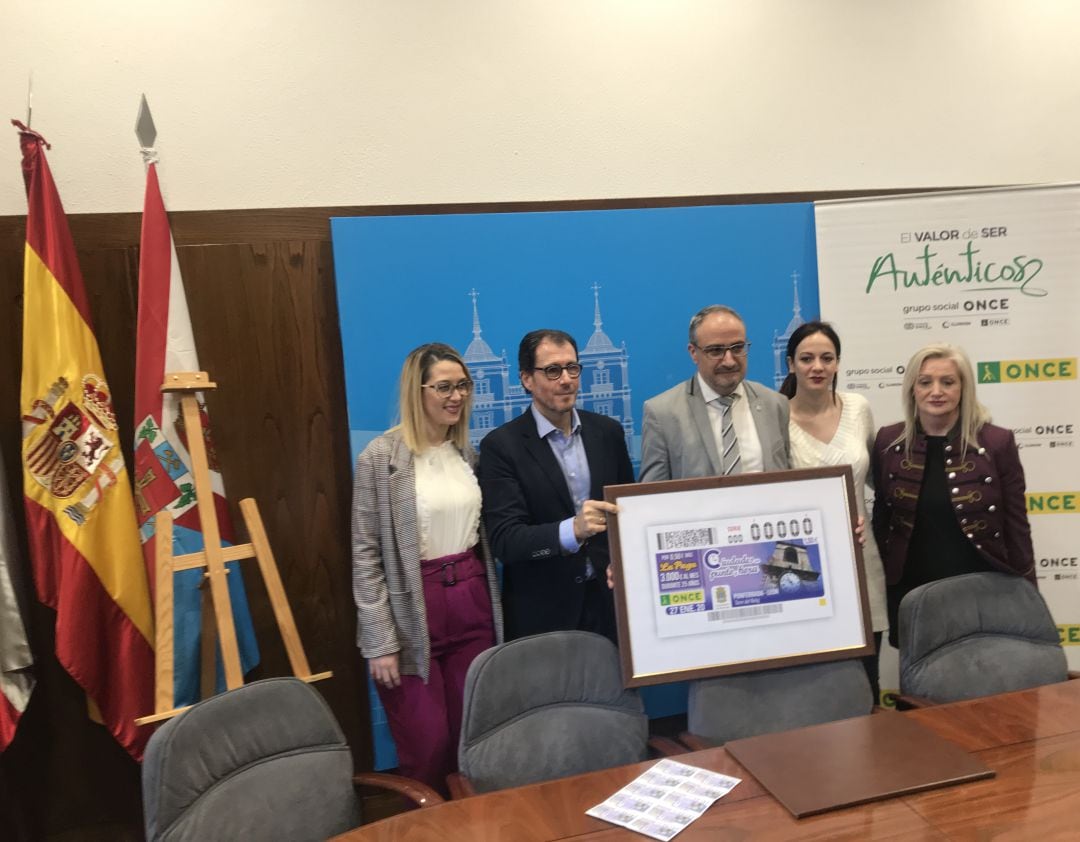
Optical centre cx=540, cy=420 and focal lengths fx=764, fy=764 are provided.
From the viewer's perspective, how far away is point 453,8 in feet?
10.6

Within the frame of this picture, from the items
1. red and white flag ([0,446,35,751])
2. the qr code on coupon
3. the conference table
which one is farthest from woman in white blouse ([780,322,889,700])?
red and white flag ([0,446,35,751])

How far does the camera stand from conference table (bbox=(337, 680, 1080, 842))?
1502 mm

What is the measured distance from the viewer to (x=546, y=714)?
2.16 meters

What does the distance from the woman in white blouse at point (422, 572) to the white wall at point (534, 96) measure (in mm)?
1091

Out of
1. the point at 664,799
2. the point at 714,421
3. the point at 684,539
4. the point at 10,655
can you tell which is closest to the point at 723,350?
the point at 714,421

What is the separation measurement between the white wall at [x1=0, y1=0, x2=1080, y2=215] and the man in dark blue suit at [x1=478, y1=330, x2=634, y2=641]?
1.17m

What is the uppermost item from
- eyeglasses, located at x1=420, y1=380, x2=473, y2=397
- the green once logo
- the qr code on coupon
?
eyeglasses, located at x1=420, y1=380, x2=473, y2=397

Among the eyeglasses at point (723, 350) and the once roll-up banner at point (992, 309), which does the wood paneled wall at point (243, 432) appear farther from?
the once roll-up banner at point (992, 309)

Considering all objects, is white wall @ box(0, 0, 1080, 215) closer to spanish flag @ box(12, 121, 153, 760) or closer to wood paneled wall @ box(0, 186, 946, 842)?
wood paneled wall @ box(0, 186, 946, 842)

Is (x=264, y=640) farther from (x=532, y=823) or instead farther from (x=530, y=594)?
(x=532, y=823)

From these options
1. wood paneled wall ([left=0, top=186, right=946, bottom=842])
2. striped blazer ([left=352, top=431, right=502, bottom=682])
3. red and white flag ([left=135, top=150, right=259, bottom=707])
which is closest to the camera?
striped blazer ([left=352, top=431, right=502, bottom=682])

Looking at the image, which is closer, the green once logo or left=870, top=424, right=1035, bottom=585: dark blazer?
left=870, top=424, right=1035, bottom=585: dark blazer

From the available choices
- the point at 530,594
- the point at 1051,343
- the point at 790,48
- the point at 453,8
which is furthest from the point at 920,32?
the point at 530,594

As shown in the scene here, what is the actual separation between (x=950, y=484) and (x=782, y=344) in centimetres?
104
